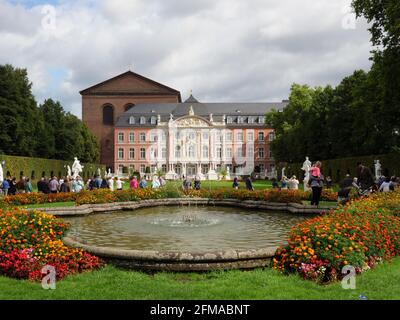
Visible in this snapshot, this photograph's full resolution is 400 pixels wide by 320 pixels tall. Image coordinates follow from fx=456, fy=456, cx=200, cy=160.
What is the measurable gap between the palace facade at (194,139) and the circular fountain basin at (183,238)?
66.8 m

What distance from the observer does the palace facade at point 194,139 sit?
83875 mm

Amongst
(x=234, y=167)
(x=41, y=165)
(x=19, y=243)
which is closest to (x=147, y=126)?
(x=234, y=167)

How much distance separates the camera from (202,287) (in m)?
6.02

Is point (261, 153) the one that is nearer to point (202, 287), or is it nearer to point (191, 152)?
point (191, 152)

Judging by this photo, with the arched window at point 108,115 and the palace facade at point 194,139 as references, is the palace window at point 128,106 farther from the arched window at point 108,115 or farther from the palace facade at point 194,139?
the palace facade at point 194,139

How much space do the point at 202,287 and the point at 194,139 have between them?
7830 centimetres

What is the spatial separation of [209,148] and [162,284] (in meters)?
78.4

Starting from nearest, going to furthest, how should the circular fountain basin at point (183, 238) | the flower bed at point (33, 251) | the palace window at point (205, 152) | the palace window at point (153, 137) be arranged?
the flower bed at point (33, 251) → the circular fountain basin at point (183, 238) → the palace window at point (205, 152) → the palace window at point (153, 137)

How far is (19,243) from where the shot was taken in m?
7.38

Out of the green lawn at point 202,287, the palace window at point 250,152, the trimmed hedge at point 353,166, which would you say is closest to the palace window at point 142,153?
the palace window at point 250,152

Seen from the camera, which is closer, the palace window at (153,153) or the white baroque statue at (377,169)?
the white baroque statue at (377,169)

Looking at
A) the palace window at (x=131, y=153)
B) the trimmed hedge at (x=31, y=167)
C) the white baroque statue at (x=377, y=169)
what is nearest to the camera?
the white baroque statue at (x=377, y=169)

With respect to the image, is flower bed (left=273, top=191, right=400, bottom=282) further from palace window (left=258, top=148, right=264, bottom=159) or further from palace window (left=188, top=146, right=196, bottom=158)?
palace window (left=258, top=148, right=264, bottom=159)

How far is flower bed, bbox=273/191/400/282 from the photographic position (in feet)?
21.5
